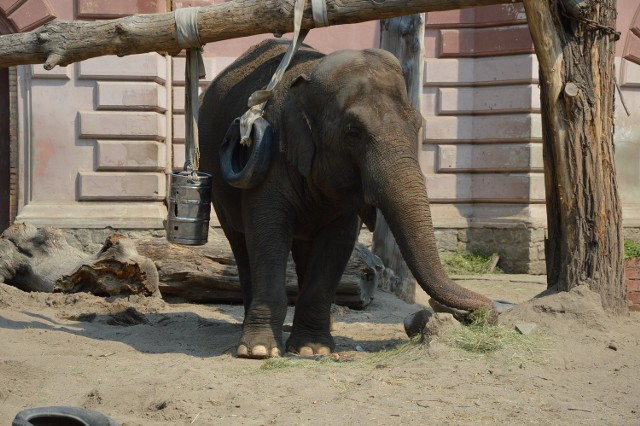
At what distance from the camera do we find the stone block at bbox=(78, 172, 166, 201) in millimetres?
14516


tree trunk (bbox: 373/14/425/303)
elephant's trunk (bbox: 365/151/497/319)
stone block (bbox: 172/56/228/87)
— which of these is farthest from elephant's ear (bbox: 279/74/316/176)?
stone block (bbox: 172/56/228/87)

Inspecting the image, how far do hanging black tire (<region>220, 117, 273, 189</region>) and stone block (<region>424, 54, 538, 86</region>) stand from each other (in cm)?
853

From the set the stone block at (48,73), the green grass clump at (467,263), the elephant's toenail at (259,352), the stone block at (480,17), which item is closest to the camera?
the elephant's toenail at (259,352)

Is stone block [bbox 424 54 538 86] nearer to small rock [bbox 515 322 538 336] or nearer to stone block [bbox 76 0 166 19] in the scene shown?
stone block [bbox 76 0 166 19]

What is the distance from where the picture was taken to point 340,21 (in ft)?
23.6

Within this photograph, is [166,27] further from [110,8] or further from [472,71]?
[472,71]

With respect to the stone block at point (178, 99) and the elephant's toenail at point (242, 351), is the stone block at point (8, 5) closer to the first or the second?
the stone block at point (178, 99)

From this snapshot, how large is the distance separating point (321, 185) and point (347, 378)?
1.53 metres

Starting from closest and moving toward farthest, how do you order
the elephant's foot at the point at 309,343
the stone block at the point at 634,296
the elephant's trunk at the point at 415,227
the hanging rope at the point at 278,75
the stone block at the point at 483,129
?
the elephant's trunk at the point at 415,227, the hanging rope at the point at 278,75, the elephant's foot at the point at 309,343, the stone block at the point at 634,296, the stone block at the point at 483,129

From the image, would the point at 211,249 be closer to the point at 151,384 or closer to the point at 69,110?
the point at 151,384

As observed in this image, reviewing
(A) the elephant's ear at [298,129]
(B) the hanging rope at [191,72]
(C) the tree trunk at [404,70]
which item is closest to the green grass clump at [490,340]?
(A) the elephant's ear at [298,129]

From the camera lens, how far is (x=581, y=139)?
700 centimetres

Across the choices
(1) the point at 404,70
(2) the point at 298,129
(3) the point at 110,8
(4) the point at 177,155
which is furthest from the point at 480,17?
(2) the point at 298,129

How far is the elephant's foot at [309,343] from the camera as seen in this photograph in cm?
727
